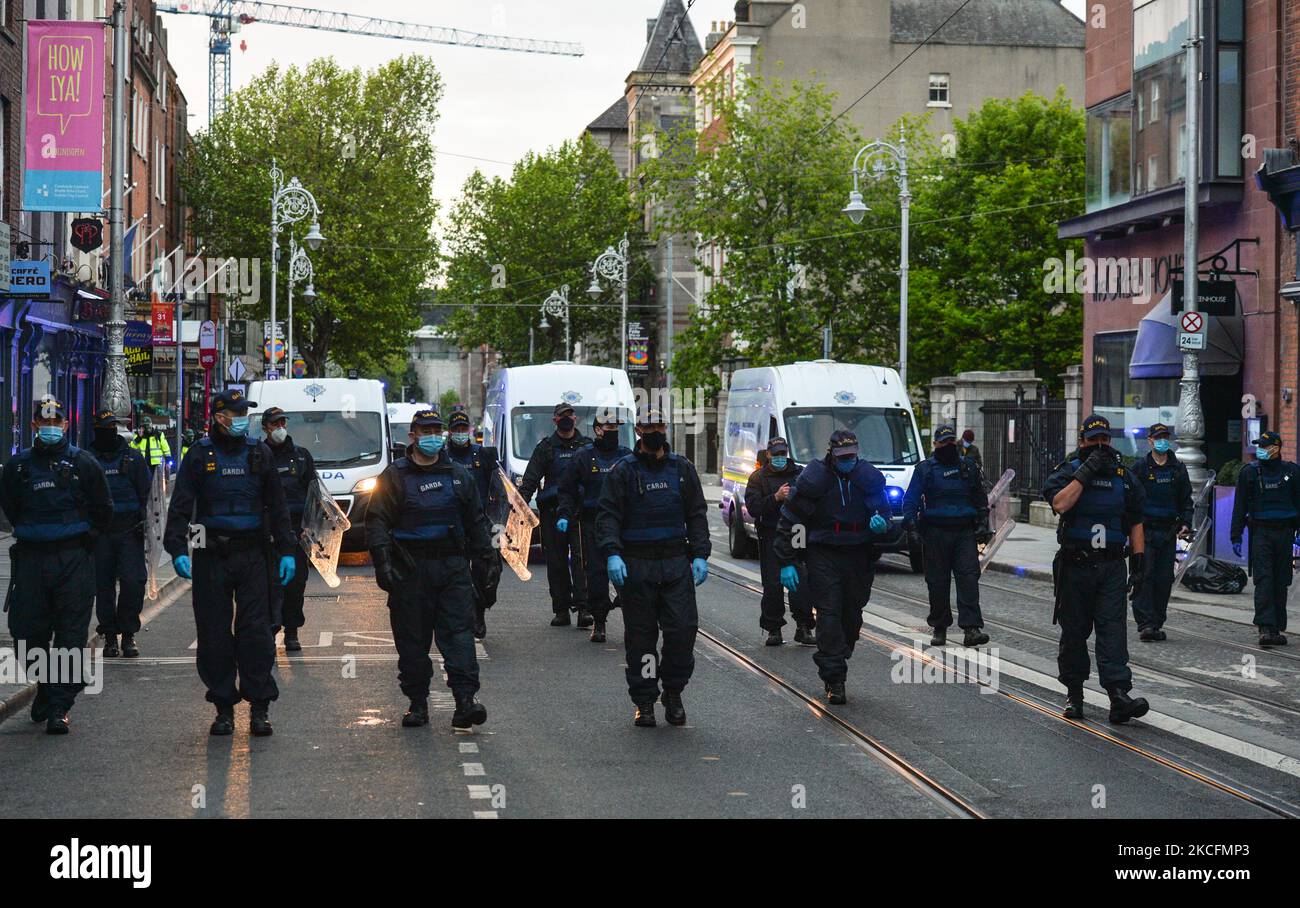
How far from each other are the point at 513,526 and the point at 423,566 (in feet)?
18.8

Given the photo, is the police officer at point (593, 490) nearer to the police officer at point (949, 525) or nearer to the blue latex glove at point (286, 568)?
the police officer at point (949, 525)

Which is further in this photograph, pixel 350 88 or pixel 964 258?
pixel 350 88

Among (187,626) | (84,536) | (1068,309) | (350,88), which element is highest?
(350,88)

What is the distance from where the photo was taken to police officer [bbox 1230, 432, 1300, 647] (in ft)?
47.0

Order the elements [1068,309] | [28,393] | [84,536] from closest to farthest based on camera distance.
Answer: [84,536]
[28,393]
[1068,309]

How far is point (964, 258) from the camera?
4825cm

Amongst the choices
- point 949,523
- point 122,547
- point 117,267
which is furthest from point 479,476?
point 117,267

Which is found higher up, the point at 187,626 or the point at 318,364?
the point at 318,364

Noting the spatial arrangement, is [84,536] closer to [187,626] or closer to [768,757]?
[768,757]

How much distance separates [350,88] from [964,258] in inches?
1169

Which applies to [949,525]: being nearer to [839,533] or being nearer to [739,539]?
[839,533]

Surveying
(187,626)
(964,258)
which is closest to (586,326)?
(964,258)

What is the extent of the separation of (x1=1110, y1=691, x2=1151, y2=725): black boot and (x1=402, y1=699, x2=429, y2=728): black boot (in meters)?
4.06
